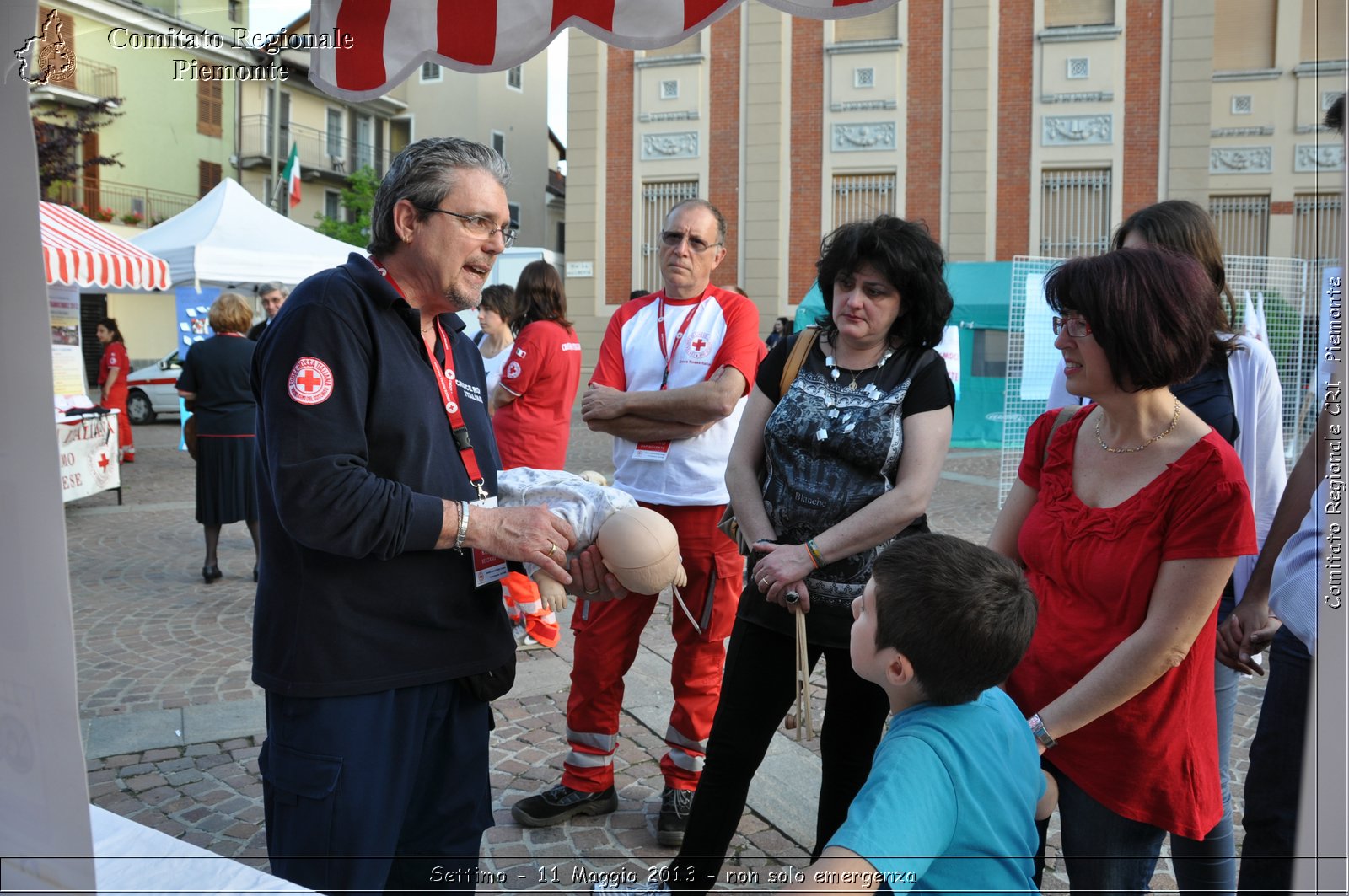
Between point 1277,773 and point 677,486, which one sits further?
point 677,486

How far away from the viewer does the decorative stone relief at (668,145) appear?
1967 cm

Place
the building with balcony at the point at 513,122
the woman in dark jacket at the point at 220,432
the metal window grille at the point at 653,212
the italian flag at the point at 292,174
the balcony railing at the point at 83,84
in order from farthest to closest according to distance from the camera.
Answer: the building with balcony at the point at 513,122
the metal window grille at the point at 653,212
the italian flag at the point at 292,174
the woman in dark jacket at the point at 220,432
the balcony railing at the point at 83,84

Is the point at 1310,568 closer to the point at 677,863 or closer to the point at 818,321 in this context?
the point at 818,321

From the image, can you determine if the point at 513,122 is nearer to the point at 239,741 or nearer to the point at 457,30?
the point at 239,741

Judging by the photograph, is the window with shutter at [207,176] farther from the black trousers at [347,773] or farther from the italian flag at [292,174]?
the black trousers at [347,773]

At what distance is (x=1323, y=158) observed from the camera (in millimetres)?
1264

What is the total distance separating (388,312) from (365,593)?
0.56 m

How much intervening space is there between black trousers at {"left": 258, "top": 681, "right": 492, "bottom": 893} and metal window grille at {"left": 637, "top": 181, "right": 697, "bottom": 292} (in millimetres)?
18124

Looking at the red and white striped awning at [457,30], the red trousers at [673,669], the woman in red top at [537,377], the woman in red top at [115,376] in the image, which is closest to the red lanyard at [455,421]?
the red and white striped awning at [457,30]

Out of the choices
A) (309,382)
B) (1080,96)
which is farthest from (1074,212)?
(309,382)

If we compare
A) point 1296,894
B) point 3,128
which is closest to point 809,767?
point 1296,894

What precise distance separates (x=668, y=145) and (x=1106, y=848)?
1919cm

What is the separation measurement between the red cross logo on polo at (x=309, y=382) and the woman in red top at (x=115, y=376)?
39.8ft

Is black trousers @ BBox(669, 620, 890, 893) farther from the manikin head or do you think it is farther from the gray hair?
the gray hair
